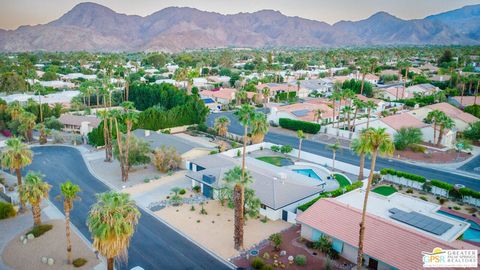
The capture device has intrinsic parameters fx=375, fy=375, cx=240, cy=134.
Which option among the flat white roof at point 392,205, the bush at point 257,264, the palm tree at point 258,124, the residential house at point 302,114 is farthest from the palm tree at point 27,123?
the flat white roof at point 392,205

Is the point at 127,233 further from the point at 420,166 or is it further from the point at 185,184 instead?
the point at 420,166

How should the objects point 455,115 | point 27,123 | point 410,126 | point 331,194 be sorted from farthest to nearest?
point 455,115, point 410,126, point 27,123, point 331,194

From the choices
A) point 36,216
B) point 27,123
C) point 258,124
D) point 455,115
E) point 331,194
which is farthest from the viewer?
point 455,115

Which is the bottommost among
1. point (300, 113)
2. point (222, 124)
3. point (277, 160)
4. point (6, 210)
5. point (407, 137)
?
point (6, 210)

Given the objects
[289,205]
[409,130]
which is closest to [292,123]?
[409,130]

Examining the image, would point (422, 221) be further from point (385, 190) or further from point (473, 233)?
point (385, 190)

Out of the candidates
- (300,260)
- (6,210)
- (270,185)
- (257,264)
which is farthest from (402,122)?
(6,210)
